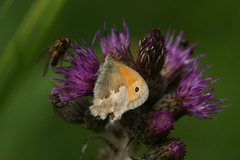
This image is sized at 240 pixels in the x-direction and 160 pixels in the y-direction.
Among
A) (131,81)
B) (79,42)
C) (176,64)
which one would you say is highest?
(176,64)

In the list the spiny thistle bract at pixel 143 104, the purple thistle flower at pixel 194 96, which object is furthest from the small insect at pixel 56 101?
the purple thistle flower at pixel 194 96

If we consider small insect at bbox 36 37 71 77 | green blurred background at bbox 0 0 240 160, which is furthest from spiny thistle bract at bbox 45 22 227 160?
green blurred background at bbox 0 0 240 160

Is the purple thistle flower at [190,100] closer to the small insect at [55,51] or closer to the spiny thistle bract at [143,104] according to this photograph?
the spiny thistle bract at [143,104]

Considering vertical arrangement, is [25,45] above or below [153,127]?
above

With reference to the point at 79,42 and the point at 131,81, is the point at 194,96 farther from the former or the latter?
the point at 79,42

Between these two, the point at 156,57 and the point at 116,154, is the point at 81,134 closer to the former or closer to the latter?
the point at 116,154

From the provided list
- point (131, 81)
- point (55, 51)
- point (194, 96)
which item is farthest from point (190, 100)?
point (55, 51)
